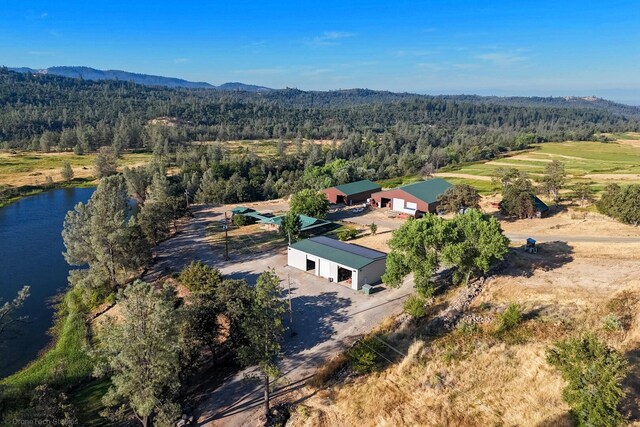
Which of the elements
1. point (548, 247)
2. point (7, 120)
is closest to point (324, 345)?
point (548, 247)

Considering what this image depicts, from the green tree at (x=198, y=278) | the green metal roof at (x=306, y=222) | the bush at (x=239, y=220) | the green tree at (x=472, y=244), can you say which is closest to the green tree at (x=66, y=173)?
the bush at (x=239, y=220)

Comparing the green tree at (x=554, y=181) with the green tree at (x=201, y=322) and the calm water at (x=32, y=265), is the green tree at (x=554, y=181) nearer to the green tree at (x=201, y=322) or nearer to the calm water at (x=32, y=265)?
the green tree at (x=201, y=322)

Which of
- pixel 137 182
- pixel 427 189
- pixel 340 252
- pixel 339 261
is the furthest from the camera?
pixel 137 182

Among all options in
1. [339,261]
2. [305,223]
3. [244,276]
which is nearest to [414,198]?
[305,223]

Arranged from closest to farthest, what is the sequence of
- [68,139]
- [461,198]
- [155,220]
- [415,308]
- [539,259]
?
1. [415,308]
2. [539,259]
3. [155,220]
4. [461,198]
5. [68,139]

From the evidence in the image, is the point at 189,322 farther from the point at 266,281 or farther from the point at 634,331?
the point at 634,331

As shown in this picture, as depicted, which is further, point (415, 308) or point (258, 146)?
point (258, 146)

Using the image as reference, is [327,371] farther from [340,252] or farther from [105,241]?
[105,241]
